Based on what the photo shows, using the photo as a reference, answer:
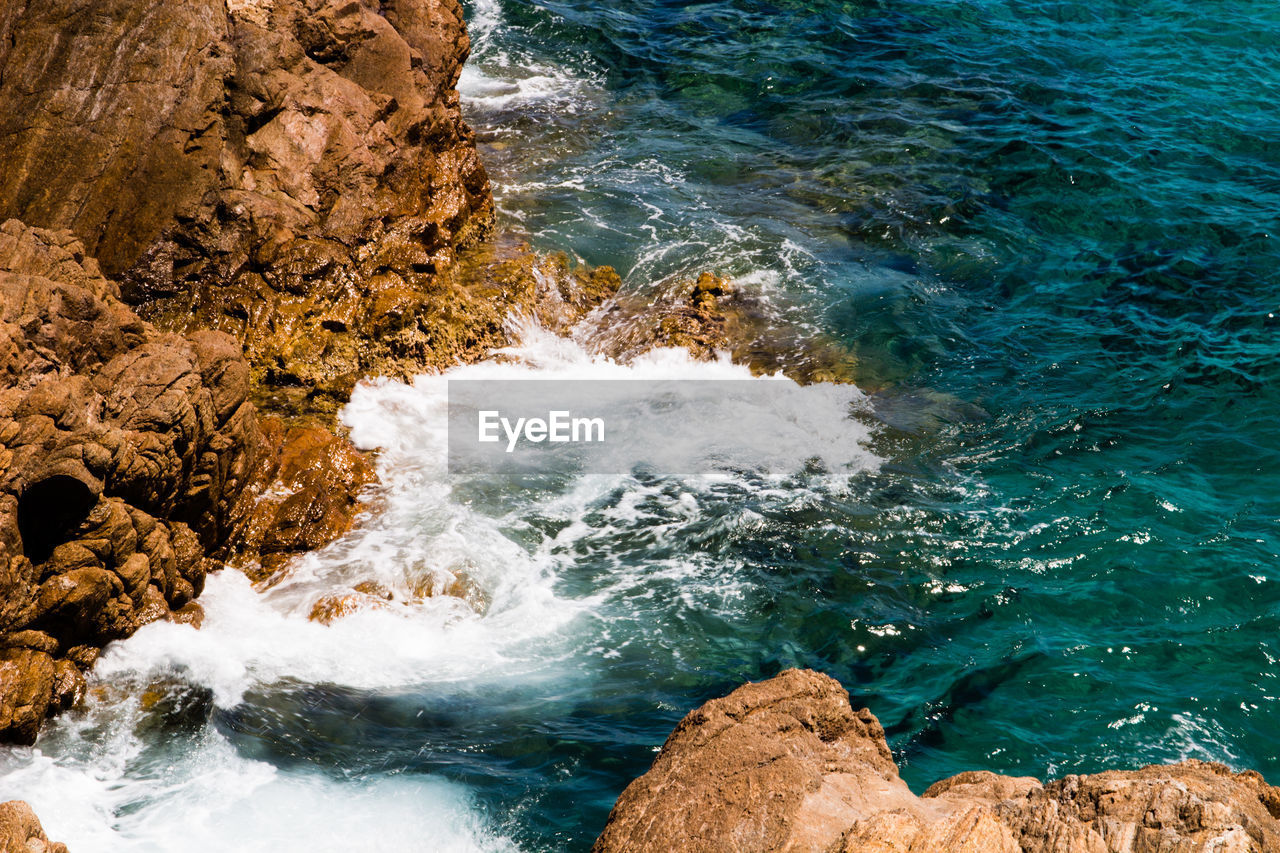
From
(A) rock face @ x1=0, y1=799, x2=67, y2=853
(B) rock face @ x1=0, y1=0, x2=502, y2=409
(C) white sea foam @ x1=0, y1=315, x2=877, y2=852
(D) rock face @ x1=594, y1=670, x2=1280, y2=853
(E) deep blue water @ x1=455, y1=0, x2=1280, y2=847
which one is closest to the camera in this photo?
(D) rock face @ x1=594, y1=670, x2=1280, y2=853

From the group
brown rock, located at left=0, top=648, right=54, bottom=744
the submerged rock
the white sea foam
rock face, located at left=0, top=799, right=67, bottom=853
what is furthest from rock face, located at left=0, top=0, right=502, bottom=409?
rock face, located at left=0, top=799, right=67, bottom=853

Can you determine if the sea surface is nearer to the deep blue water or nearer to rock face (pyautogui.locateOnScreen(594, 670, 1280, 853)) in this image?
the deep blue water

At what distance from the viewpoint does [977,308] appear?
1490cm

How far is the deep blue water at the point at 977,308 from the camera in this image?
8945 millimetres

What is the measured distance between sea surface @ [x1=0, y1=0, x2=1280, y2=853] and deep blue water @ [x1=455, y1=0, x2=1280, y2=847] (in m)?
0.05

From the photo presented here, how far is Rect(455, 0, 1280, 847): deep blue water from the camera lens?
895 cm

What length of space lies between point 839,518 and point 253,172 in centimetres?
800

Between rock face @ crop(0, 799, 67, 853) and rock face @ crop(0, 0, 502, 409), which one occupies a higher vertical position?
rock face @ crop(0, 0, 502, 409)

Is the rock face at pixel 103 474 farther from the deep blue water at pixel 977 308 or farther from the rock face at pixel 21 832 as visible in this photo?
the deep blue water at pixel 977 308

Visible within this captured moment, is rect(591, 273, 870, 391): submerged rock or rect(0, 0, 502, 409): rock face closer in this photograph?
rect(0, 0, 502, 409): rock face

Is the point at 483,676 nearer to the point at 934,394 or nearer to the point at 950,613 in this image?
the point at 950,613

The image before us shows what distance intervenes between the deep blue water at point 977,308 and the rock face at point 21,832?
3062 millimetres

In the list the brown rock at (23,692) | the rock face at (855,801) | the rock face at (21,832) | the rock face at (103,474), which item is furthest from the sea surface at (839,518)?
the rock face at (855,801)

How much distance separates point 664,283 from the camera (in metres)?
14.9
